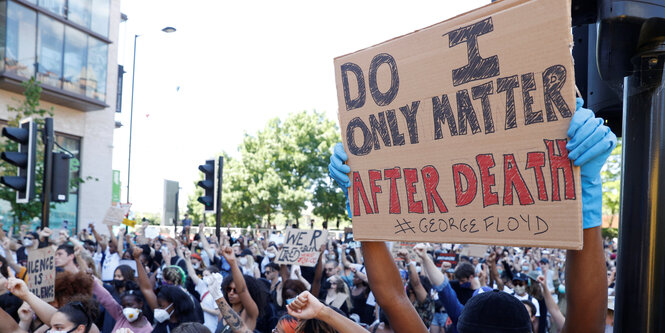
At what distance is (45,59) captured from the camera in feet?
80.4

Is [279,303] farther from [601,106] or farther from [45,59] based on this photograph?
[45,59]

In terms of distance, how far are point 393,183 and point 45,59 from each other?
25928 millimetres

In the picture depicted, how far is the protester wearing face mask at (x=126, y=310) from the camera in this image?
5.04 m

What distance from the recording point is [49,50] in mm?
24734

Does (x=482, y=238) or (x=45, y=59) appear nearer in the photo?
(x=482, y=238)

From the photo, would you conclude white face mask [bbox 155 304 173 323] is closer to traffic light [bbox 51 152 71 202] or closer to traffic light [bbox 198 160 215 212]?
traffic light [bbox 51 152 71 202]

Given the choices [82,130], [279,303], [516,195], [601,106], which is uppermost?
[82,130]

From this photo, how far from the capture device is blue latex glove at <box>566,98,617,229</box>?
5.92 ft

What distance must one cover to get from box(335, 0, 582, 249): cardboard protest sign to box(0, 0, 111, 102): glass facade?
79.9ft

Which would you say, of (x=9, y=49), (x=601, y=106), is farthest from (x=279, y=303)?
(x=9, y=49)

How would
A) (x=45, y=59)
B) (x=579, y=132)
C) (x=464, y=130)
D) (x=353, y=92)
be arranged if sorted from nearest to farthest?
(x=579, y=132) → (x=464, y=130) → (x=353, y=92) → (x=45, y=59)

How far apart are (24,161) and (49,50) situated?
19.2 meters

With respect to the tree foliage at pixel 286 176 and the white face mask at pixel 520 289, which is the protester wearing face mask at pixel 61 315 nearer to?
the white face mask at pixel 520 289

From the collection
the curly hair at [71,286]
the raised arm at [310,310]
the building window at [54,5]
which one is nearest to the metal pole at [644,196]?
the raised arm at [310,310]
